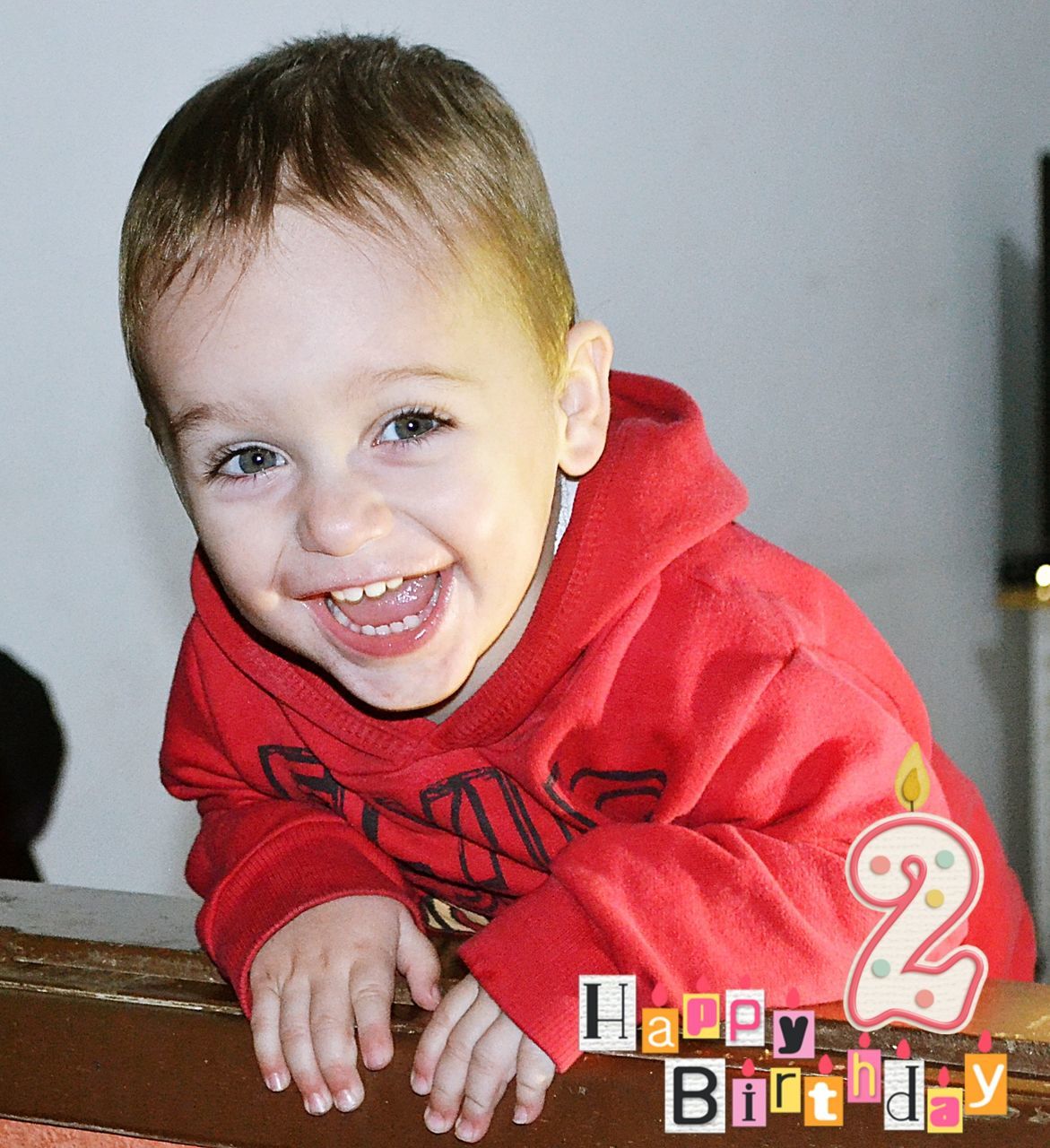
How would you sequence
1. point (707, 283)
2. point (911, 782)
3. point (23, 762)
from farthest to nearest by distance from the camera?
point (707, 283), point (23, 762), point (911, 782)

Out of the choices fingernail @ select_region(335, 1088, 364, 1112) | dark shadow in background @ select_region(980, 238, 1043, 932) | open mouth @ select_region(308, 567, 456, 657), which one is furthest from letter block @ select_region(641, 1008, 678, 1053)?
dark shadow in background @ select_region(980, 238, 1043, 932)

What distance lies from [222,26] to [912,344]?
1.10 m

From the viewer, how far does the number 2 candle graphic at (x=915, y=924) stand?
510mm

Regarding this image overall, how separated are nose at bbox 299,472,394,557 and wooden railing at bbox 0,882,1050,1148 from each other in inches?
6.8

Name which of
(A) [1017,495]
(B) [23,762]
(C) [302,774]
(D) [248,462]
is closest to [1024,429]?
(A) [1017,495]

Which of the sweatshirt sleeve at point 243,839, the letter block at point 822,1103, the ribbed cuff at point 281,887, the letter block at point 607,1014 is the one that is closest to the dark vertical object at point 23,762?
the sweatshirt sleeve at point 243,839

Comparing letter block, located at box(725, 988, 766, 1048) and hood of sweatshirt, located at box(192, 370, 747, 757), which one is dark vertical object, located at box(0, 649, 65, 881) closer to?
hood of sweatshirt, located at box(192, 370, 747, 757)

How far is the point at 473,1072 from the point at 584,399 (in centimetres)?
35

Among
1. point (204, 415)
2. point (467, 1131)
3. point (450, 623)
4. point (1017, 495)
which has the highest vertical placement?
point (204, 415)

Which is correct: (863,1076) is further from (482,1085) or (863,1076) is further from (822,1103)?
(482,1085)

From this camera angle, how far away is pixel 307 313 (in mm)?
586

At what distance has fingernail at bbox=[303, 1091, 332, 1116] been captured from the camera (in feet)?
1.75

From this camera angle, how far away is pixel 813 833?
640 mm

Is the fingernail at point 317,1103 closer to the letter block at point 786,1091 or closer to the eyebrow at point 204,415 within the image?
the letter block at point 786,1091
